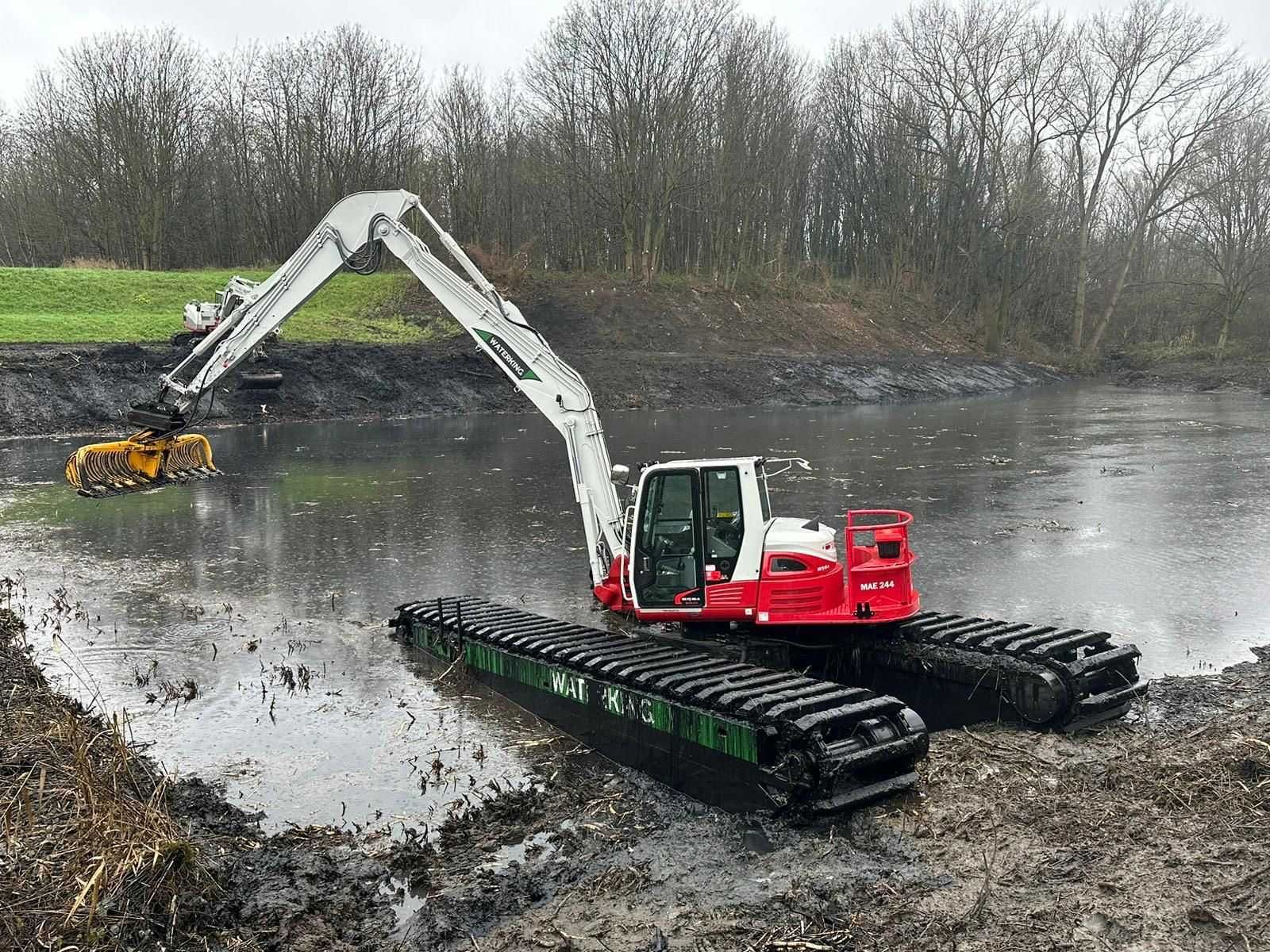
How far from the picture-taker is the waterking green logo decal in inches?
496

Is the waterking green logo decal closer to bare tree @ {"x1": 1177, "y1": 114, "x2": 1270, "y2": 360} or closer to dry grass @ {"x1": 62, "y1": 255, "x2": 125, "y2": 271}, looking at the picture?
dry grass @ {"x1": 62, "y1": 255, "x2": 125, "y2": 271}

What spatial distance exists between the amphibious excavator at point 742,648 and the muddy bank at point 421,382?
56.3 ft

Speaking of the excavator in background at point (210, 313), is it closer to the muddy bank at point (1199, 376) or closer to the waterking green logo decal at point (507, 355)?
the waterking green logo decal at point (507, 355)

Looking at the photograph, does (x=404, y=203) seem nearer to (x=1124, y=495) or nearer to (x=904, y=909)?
(x=904, y=909)

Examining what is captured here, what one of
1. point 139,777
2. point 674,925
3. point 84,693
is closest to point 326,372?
point 84,693

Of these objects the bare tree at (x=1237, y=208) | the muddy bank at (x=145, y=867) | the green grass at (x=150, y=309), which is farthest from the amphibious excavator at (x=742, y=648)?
the bare tree at (x=1237, y=208)

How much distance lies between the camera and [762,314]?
52.7m

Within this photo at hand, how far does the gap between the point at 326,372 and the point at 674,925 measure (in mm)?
34826

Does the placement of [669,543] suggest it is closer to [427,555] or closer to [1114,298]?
[427,555]

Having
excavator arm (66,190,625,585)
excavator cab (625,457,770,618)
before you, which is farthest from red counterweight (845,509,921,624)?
excavator arm (66,190,625,585)

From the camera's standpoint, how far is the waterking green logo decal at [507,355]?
496 inches

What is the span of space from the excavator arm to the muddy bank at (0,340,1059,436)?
9.64 metres

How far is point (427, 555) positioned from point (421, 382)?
23783mm

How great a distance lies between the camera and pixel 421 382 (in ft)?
130
